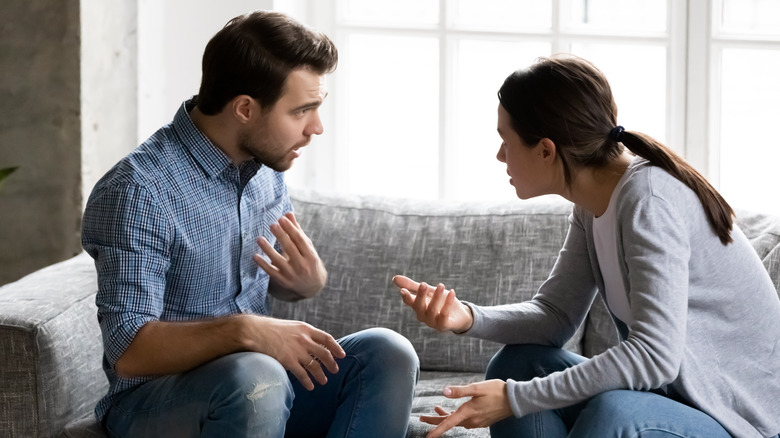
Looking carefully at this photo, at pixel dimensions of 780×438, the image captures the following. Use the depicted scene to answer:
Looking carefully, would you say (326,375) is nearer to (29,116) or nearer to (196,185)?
(196,185)

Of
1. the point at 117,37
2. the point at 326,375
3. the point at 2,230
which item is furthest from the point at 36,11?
the point at 326,375

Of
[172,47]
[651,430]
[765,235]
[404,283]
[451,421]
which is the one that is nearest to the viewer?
[651,430]

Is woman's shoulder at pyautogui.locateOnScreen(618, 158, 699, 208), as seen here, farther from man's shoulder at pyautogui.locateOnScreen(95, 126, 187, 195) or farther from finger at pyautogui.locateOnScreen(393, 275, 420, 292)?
man's shoulder at pyautogui.locateOnScreen(95, 126, 187, 195)

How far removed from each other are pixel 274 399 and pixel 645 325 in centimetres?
60

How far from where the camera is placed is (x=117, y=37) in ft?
8.57

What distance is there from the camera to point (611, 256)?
1.66 meters

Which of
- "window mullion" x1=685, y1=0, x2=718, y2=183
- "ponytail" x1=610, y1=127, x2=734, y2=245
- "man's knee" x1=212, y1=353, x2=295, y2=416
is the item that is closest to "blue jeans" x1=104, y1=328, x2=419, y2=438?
"man's knee" x1=212, y1=353, x2=295, y2=416

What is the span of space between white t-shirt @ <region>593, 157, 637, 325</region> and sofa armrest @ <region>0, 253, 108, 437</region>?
101 centimetres

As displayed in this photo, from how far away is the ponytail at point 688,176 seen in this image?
154cm

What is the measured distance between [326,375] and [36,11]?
133 centimetres

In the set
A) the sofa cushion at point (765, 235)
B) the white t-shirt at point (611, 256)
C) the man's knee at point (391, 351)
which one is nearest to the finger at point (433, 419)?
the man's knee at point (391, 351)

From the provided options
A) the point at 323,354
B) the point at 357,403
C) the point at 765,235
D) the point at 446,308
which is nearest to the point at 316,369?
the point at 323,354

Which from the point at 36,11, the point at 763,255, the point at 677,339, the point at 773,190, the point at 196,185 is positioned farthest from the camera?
the point at 773,190

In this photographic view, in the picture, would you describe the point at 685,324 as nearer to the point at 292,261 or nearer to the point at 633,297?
the point at 633,297
